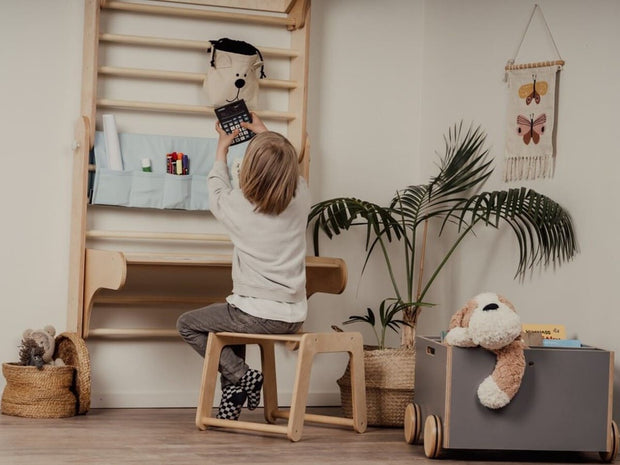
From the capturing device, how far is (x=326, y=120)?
378 centimetres

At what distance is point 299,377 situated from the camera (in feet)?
9.09

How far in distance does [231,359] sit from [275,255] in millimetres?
385

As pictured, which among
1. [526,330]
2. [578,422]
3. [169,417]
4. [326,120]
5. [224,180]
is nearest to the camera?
[578,422]

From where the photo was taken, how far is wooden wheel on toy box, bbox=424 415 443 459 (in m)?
2.52

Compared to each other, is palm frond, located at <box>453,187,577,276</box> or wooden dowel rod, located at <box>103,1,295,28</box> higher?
wooden dowel rod, located at <box>103,1,295,28</box>

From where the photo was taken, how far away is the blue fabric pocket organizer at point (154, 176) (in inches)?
132

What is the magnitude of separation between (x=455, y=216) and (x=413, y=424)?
796 millimetres

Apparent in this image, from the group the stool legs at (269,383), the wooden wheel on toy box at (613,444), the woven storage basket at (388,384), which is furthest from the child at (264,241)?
Answer: the wooden wheel on toy box at (613,444)

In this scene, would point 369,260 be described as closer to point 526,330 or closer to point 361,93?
point 361,93

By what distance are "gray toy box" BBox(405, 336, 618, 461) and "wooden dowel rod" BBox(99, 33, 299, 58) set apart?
4.97ft

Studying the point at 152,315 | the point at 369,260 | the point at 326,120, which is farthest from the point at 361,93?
the point at 152,315

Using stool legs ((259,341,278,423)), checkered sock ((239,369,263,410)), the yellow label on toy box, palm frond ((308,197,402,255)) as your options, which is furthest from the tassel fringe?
checkered sock ((239,369,263,410))

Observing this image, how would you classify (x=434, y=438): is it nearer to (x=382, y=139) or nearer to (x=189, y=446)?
(x=189, y=446)

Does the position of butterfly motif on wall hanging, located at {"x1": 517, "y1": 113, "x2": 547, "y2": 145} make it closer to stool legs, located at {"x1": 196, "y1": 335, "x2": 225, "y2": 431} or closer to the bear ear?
stool legs, located at {"x1": 196, "y1": 335, "x2": 225, "y2": 431}
